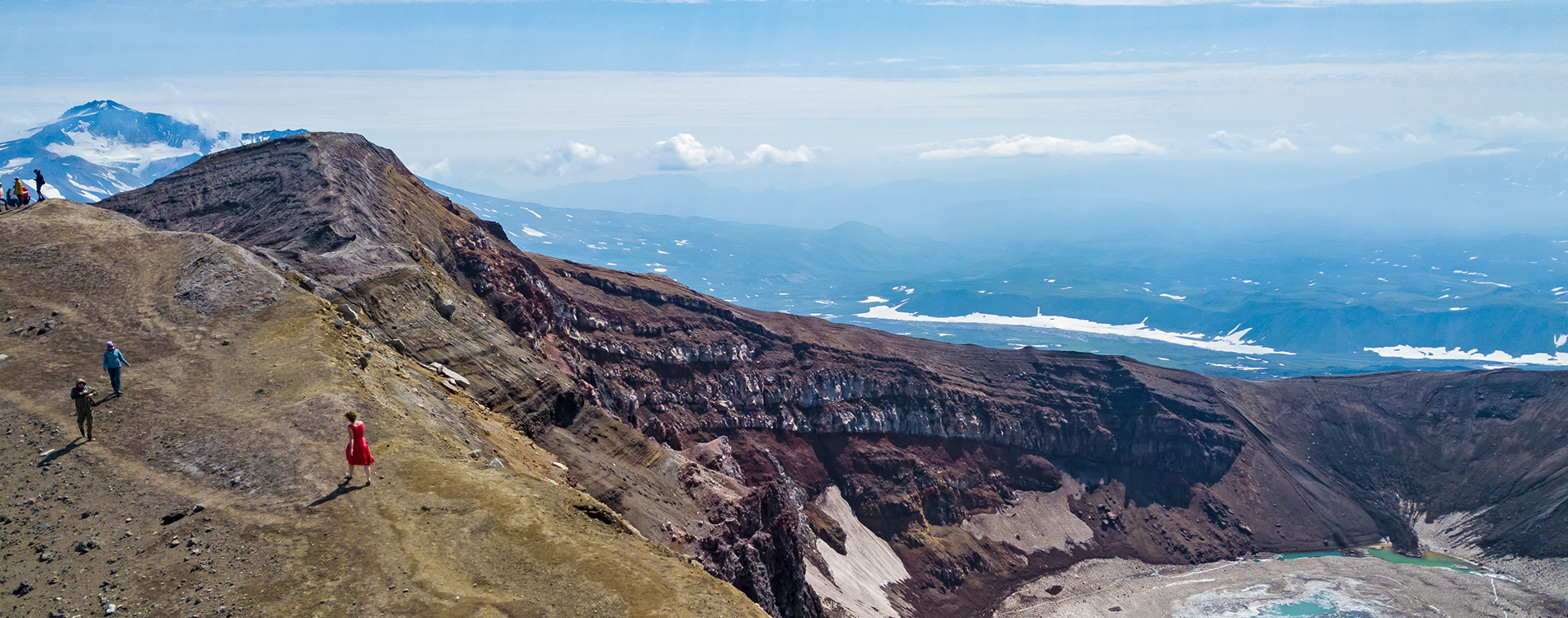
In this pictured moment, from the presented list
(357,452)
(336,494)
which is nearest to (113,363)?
(357,452)

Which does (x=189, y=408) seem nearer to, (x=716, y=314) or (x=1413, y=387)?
(x=716, y=314)

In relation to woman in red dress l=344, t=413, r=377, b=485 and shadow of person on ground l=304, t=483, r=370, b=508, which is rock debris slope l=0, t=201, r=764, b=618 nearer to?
shadow of person on ground l=304, t=483, r=370, b=508

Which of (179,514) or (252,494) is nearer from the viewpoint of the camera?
(179,514)

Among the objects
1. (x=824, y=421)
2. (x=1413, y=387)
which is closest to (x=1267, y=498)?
(x=1413, y=387)

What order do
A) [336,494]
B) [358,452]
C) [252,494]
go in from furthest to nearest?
[358,452] → [336,494] → [252,494]

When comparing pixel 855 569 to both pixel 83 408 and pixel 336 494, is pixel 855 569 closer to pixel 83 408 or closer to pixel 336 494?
pixel 336 494

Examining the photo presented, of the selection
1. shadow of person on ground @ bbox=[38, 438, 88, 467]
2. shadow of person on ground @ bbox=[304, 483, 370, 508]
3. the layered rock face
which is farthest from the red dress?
the layered rock face

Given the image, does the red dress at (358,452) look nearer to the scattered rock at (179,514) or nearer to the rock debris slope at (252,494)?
the rock debris slope at (252,494)

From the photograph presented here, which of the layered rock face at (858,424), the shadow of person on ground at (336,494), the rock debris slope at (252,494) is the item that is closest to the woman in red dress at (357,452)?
the shadow of person on ground at (336,494)
